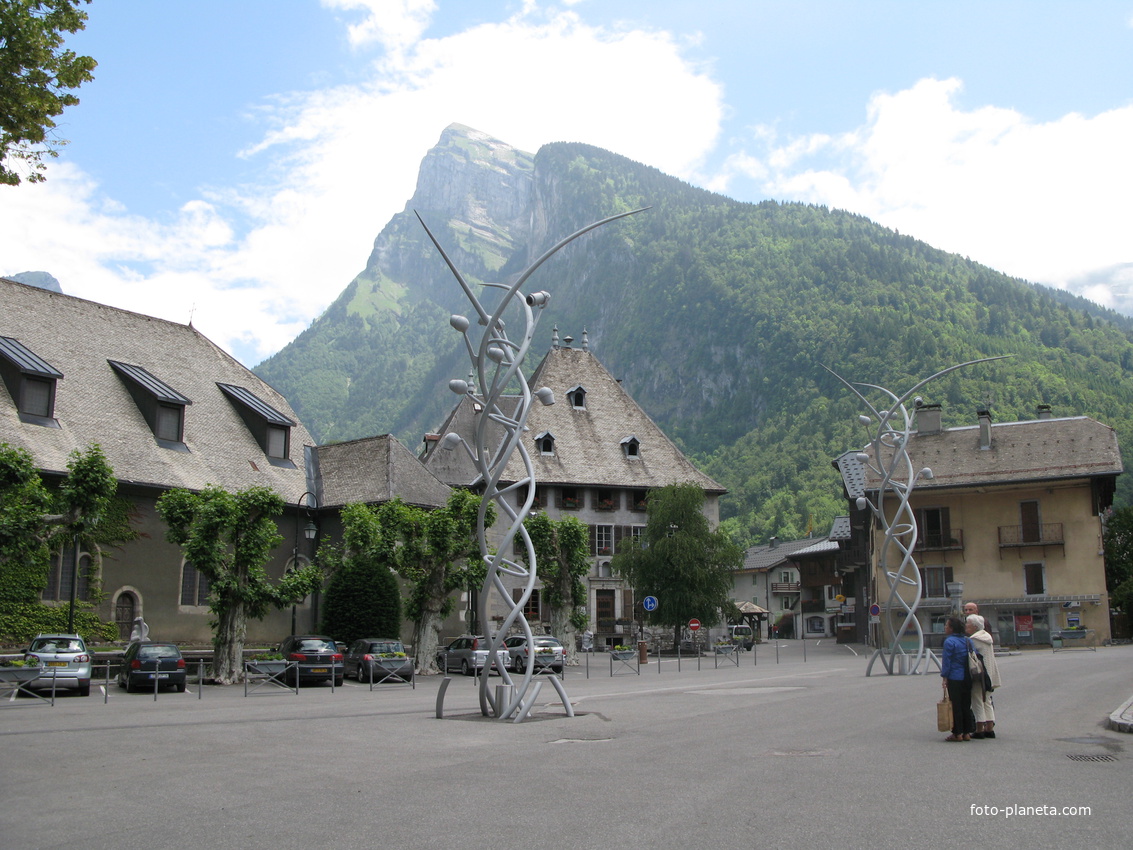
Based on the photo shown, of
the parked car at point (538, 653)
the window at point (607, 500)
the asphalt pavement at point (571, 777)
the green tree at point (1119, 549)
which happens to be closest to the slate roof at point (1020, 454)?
the green tree at point (1119, 549)

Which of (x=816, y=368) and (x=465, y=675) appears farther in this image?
(x=816, y=368)

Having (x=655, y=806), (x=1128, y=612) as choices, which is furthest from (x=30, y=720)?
(x=1128, y=612)

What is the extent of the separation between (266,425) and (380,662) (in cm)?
1450

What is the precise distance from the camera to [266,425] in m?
41.4

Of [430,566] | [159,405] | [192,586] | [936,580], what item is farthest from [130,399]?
[936,580]

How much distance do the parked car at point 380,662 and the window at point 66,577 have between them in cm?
867

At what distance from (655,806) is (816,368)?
143112mm

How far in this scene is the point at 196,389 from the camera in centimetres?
4088

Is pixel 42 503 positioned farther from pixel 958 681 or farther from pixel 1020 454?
pixel 1020 454

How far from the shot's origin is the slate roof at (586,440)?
54.0m

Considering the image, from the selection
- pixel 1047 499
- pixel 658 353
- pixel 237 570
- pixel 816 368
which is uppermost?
pixel 658 353

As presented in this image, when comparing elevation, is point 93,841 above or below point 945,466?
below

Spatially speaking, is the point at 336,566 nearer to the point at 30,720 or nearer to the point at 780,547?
the point at 30,720

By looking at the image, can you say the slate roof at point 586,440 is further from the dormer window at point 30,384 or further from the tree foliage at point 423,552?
the dormer window at point 30,384
